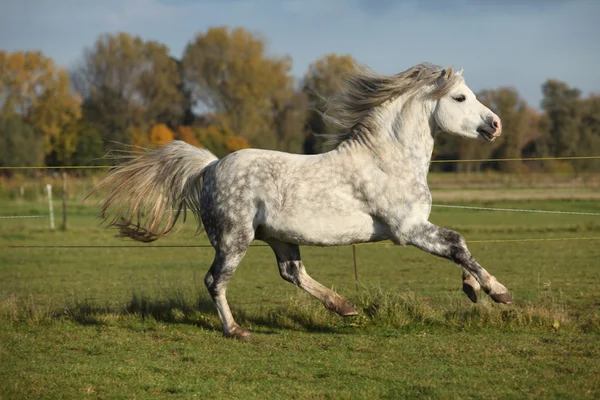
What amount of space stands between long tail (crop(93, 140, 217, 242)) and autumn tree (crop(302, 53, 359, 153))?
1427mm

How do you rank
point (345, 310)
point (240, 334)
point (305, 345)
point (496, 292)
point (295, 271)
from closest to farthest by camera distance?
point (496, 292), point (305, 345), point (240, 334), point (345, 310), point (295, 271)

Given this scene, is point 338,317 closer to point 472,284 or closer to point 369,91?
point 472,284

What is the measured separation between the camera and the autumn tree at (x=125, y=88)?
63719 millimetres

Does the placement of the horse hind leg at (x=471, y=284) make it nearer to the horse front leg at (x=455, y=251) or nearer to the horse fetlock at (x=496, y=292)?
the horse front leg at (x=455, y=251)

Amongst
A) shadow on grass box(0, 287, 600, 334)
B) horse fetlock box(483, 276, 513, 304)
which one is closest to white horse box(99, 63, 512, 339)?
horse fetlock box(483, 276, 513, 304)

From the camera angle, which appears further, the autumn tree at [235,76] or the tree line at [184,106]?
the autumn tree at [235,76]

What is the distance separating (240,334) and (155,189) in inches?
74.2

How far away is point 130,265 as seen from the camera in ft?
52.0

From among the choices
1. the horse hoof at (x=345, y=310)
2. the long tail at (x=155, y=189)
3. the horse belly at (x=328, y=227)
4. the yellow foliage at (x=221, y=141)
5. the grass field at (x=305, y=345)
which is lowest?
the grass field at (x=305, y=345)

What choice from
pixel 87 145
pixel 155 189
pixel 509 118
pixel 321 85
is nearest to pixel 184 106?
pixel 87 145

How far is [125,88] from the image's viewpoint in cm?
6481

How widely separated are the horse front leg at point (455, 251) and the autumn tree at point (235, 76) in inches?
2323

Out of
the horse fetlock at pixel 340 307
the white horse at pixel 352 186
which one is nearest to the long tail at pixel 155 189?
the white horse at pixel 352 186

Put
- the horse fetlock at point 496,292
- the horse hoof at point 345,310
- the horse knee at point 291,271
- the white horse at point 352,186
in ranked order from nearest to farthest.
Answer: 1. the horse fetlock at point 496,292
2. the white horse at point 352,186
3. the horse hoof at point 345,310
4. the horse knee at point 291,271
